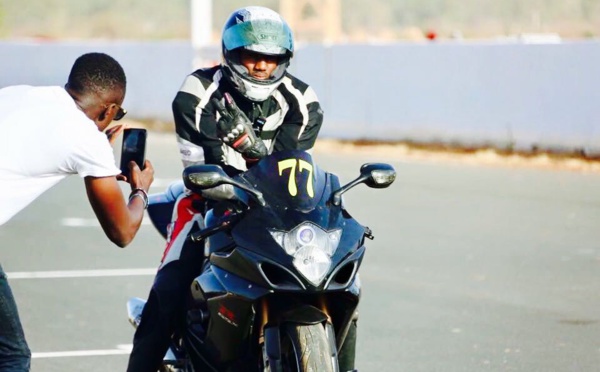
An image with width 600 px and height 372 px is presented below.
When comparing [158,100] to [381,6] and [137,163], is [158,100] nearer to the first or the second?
[137,163]

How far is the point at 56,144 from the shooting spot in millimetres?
5469

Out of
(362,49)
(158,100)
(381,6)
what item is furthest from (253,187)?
(381,6)

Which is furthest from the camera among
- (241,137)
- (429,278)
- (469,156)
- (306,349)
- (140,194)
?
(469,156)

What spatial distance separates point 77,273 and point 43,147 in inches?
245

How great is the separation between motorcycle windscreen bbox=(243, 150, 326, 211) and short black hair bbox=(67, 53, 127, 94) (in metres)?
0.70

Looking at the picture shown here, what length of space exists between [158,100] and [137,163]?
24.5 meters

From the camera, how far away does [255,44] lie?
20.9ft

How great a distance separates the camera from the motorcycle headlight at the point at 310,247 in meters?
5.26

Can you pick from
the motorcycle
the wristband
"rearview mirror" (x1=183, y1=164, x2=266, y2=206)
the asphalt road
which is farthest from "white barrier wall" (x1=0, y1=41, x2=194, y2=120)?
"rearview mirror" (x1=183, y1=164, x2=266, y2=206)

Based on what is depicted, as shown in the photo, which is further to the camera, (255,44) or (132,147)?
(255,44)

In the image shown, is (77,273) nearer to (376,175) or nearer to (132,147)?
(132,147)

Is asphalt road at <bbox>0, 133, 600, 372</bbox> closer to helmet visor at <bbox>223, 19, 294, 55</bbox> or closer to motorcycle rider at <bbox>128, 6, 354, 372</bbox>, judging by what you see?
motorcycle rider at <bbox>128, 6, 354, 372</bbox>

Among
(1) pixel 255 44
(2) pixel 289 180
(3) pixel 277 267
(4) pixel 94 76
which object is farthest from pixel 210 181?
(1) pixel 255 44

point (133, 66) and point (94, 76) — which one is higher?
point (133, 66)
